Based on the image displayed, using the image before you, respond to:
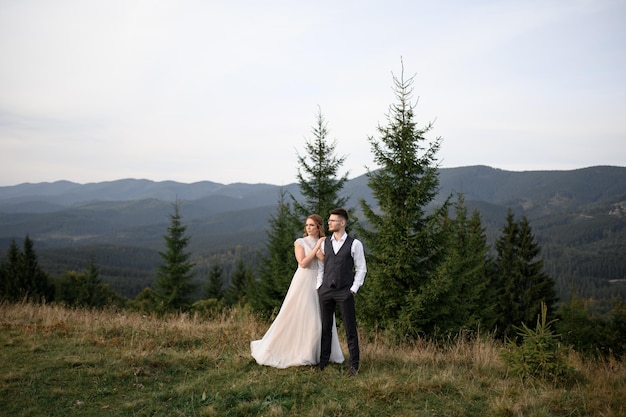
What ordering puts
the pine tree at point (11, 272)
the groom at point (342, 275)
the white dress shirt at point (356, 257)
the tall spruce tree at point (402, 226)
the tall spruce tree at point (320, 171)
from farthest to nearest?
the pine tree at point (11, 272)
the tall spruce tree at point (320, 171)
the tall spruce tree at point (402, 226)
the groom at point (342, 275)
the white dress shirt at point (356, 257)

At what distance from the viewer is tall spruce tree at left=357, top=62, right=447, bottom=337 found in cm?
1141

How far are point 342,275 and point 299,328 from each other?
1262mm

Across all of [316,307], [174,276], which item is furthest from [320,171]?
[174,276]

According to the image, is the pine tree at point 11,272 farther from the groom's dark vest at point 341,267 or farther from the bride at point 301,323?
the groom's dark vest at point 341,267

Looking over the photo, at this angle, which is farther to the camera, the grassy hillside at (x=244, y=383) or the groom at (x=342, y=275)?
the groom at (x=342, y=275)

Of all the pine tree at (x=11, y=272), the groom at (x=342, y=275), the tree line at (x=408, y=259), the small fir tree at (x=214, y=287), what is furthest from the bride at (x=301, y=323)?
the pine tree at (x=11, y=272)

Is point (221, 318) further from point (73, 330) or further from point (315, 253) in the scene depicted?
point (315, 253)

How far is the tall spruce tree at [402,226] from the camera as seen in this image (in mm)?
11406

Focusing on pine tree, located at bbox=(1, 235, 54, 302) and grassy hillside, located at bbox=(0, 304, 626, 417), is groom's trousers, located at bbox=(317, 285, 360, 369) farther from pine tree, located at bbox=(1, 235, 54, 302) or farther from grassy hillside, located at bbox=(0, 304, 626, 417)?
pine tree, located at bbox=(1, 235, 54, 302)

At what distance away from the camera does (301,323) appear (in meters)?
6.21

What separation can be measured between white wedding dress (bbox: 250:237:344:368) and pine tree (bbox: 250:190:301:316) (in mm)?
12909

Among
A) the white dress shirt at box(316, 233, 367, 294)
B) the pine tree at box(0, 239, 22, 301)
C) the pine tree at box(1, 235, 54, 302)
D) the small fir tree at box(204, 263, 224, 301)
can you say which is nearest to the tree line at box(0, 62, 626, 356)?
the white dress shirt at box(316, 233, 367, 294)

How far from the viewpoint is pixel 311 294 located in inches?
246

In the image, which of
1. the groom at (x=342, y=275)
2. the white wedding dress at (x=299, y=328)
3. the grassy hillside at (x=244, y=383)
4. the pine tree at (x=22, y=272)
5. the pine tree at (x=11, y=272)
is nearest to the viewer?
the grassy hillside at (x=244, y=383)
